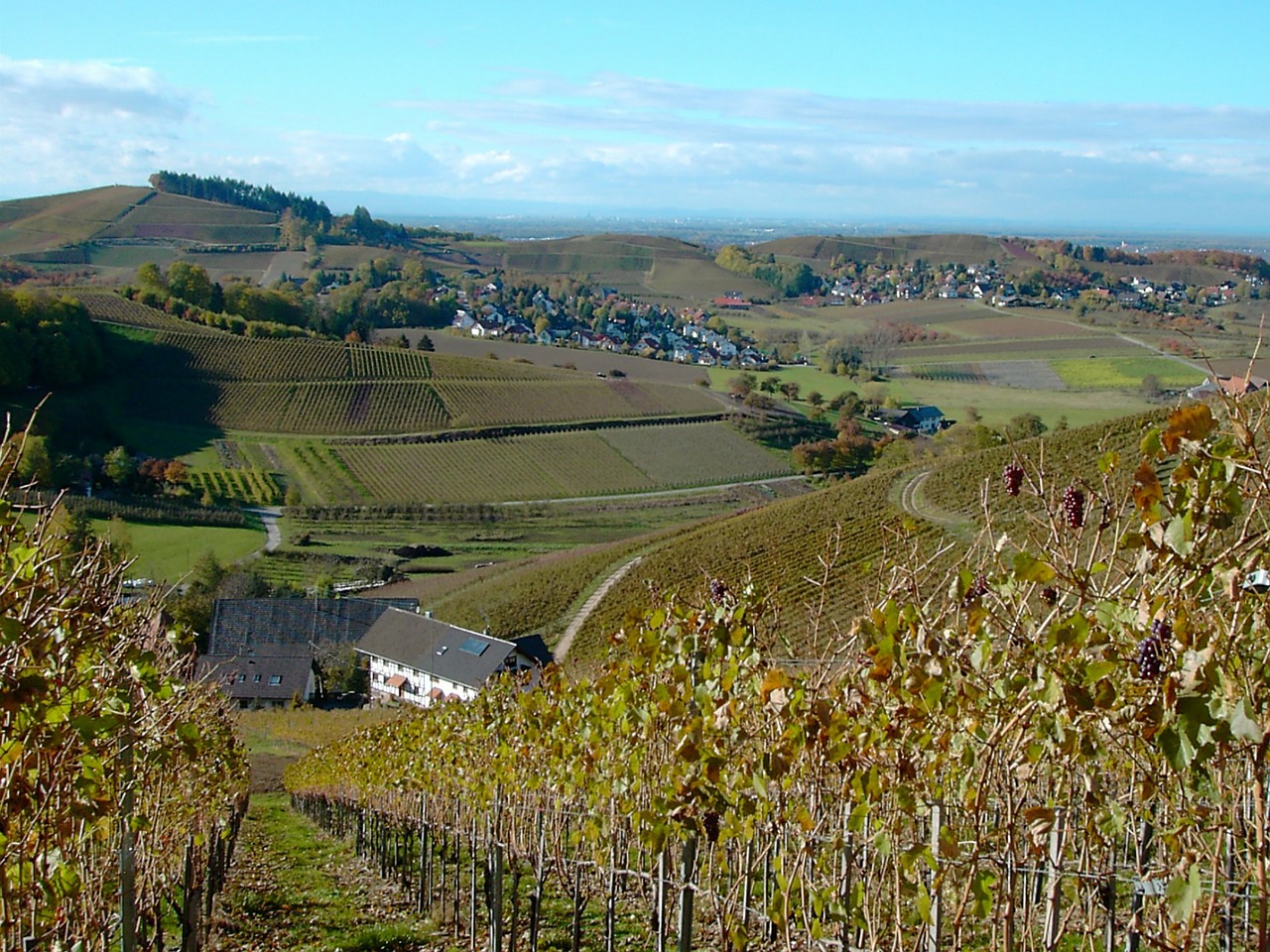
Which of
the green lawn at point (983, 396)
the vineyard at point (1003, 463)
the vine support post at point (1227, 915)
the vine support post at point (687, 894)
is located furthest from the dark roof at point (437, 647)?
the green lawn at point (983, 396)

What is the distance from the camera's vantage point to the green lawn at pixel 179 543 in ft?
142

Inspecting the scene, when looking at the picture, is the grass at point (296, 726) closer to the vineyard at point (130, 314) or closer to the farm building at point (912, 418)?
the vineyard at point (130, 314)

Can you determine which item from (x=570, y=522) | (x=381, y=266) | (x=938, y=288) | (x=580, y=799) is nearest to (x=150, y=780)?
(x=580, y=799)

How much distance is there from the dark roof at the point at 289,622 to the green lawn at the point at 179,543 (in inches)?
114

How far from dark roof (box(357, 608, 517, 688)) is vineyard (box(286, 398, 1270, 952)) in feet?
82.0

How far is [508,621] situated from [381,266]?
344 ft

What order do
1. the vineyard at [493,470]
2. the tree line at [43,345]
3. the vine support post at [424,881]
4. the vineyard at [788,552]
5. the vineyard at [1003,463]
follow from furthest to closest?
the tree line at [43,345], the vineyard at [493,470], the vineyard at [1003,463], the vineyard at [788,552], the vine support post at [424,881]

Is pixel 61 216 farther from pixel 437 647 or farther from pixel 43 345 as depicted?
pixel 437 647

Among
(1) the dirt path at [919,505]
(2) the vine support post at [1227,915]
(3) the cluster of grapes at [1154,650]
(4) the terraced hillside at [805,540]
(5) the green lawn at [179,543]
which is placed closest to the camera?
(3) the cluster of grapes at [1154,650]

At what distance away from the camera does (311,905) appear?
1132 centimetres

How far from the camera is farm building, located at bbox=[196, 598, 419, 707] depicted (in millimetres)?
40125

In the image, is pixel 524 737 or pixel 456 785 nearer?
pixel 524 737

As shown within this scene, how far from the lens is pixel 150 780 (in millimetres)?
7551

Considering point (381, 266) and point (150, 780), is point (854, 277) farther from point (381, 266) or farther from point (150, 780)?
point (150, 780)
